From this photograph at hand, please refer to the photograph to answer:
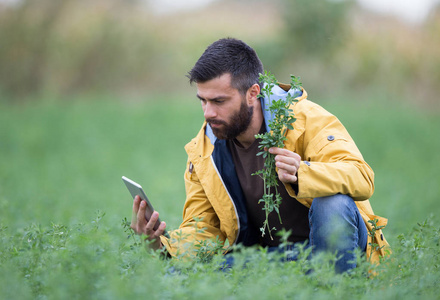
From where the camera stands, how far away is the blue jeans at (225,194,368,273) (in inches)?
127

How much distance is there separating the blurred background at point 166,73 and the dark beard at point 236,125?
8530mm

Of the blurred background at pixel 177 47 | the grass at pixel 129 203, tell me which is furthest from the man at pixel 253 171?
the blurred background at pixel 177 47

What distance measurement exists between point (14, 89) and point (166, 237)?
56.7 ft

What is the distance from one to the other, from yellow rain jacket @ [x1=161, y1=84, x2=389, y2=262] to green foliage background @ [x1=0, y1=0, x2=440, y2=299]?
422 millimetres

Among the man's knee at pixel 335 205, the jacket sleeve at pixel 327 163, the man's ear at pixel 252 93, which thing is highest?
the man's ear at pixel 252 93

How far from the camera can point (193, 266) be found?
312 cm

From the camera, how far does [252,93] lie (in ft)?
12.8

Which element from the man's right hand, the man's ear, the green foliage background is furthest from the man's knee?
the man's right hand

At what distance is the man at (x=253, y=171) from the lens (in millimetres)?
3283

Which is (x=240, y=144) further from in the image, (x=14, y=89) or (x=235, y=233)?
(x=14, y=89)

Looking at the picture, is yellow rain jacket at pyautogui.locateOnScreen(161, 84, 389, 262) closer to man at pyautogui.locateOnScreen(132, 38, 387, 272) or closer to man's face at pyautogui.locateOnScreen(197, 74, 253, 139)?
man at pyautogui.locateOnScreen(132, 38, 387, 272)

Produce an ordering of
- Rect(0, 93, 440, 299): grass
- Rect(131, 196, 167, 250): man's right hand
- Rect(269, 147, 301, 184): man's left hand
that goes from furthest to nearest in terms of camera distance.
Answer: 1. Rect(131, 196, 167, 250): man's right hand
2. Rect(269, 147, 301, 184): man's left hand
3. Rect(0, 93, 440, 299): grass

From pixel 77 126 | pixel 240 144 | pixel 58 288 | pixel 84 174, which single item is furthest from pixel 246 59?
pixel 77 126

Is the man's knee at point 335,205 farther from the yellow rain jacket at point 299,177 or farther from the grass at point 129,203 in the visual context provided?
the grass at point 129,203
